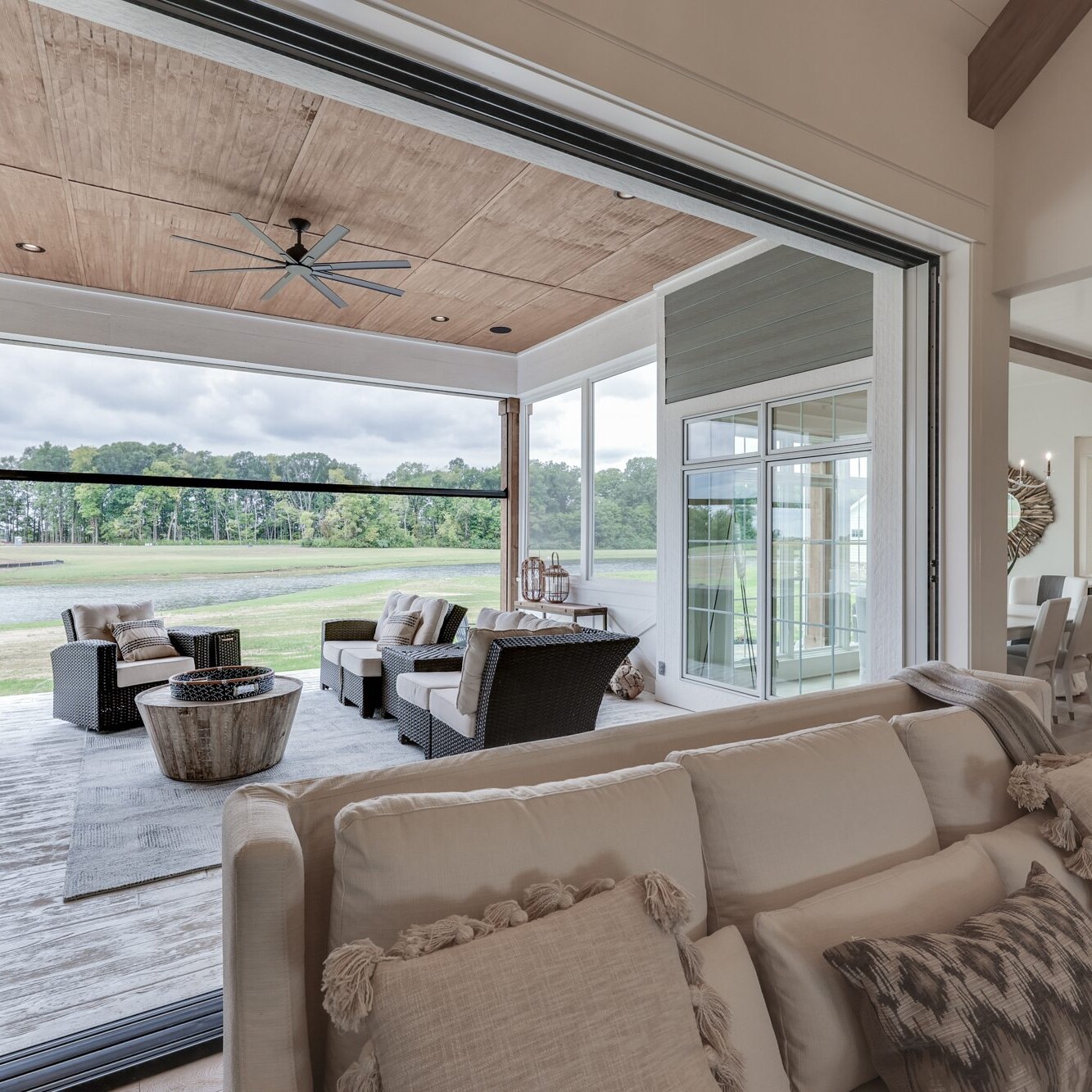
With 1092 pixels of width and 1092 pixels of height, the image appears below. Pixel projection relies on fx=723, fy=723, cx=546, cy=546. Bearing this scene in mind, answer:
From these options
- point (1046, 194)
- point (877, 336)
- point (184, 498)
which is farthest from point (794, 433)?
point (184, 498)

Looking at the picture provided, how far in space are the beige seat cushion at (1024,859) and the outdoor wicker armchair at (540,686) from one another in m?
2.11

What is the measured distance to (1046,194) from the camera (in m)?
2.89

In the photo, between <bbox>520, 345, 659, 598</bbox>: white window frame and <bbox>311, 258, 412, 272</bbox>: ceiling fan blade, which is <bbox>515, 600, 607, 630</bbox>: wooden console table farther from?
<bbox>311, 258, 412, 272</bbox>: ceiling fan blade

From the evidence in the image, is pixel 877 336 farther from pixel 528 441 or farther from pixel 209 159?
pixel 528 441

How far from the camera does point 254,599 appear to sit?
24.0 feet

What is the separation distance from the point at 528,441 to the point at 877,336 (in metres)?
4.87

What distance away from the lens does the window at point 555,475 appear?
7.00 meters

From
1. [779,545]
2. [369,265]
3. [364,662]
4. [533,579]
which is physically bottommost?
[364,662]

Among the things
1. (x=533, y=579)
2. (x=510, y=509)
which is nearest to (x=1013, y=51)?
(x=533, y=579)

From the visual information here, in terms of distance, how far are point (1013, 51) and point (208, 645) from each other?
228 inches

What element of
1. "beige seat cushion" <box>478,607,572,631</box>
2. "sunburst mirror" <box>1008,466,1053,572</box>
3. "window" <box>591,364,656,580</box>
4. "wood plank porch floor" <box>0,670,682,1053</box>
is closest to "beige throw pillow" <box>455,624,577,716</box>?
"beige seat cushion" <box>478,607,572,631</box>

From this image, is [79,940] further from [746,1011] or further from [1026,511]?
[1026,511]

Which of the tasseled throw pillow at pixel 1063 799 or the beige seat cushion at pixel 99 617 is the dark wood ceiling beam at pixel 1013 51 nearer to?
the tasseled throw pillow at pixel 1063 799

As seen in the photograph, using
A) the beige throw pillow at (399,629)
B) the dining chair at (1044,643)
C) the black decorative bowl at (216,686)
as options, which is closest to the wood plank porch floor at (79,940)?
the black decorative bowl at (216,686)
